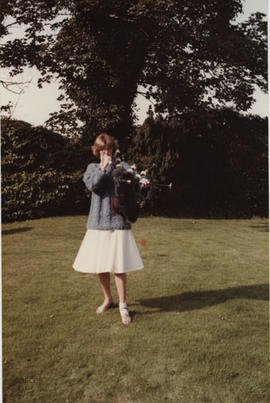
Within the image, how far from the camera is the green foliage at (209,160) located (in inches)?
280

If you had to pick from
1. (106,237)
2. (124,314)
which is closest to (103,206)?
(106,237)

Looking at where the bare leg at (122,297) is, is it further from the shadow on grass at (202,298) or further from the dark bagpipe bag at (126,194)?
the dark bagpipe bag at (126,194)

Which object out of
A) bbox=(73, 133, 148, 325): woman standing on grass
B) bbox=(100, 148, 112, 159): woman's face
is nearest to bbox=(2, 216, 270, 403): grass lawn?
bbox=(73, 133, 148, 325): woman standing on grass

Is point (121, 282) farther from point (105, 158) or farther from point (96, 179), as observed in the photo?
point (105, 158)

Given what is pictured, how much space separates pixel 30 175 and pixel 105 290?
260 cm

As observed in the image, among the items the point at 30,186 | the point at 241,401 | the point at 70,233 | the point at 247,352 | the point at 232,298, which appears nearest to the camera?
the point at 241,401

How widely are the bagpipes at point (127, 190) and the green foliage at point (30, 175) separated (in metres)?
1.80

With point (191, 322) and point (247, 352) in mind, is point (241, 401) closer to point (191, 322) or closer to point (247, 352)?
point (247, 352)

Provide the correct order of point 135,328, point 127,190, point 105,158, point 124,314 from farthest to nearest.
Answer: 1. point 124,314
2. point 135,328
3. point 105,158
4. point 127,190

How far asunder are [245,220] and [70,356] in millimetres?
5791

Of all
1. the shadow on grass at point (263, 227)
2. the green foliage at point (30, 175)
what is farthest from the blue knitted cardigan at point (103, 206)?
the shadow on grass at point (263, 227)

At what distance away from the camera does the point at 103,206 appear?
14.4ft

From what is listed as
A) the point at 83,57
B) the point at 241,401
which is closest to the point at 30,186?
the point at 83,57

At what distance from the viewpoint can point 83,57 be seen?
488 centimetres
